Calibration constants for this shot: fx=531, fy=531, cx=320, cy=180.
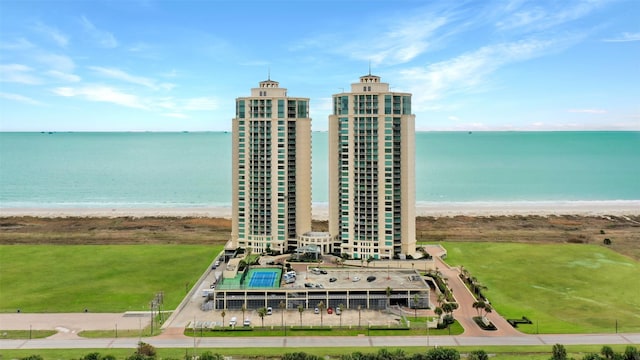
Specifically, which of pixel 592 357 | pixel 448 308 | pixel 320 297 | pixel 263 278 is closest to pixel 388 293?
pixel 448 308

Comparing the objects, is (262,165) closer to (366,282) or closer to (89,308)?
(366,282)

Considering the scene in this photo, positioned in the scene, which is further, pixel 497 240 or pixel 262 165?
pixel 497 240

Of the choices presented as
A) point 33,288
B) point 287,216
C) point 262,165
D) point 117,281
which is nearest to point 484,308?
point 287,216

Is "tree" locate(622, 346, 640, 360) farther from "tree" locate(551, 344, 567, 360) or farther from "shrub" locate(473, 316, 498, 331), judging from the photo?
"shrub" locate(473, 316, 498, 331)

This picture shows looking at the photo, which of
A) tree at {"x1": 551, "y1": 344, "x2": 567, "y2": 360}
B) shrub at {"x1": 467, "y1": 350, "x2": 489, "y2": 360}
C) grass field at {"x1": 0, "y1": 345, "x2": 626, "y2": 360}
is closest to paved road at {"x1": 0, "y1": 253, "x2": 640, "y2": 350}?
grass field at {"x1": 0, "y1": 345, "x2": 626, "y2": 360}

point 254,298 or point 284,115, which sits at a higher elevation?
point 284,115

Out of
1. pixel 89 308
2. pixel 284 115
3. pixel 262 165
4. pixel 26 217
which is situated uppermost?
pixel 284 115

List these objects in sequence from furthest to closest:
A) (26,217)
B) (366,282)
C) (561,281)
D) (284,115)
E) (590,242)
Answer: (26,217) < (590,242) < (284,115) < (561,281) < (366,282)
